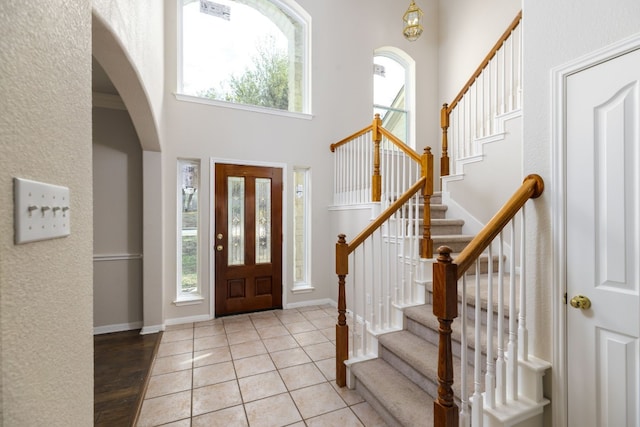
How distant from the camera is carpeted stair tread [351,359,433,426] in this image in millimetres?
1761

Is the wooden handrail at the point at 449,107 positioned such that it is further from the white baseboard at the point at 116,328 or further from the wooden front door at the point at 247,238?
the white baseboard at the point at 116,328

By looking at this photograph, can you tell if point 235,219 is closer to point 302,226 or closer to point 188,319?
point 302,226

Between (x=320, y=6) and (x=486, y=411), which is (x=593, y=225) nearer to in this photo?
(x=486, y=411)

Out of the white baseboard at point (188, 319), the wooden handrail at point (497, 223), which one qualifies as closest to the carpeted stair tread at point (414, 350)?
the wooden handrail at point (497, 223)

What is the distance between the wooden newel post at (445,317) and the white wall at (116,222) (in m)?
3.43

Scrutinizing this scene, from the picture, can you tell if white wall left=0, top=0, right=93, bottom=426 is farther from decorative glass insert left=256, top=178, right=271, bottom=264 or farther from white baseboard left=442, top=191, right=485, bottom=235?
white baseboard left=442, top=191, right=485, bottom=235

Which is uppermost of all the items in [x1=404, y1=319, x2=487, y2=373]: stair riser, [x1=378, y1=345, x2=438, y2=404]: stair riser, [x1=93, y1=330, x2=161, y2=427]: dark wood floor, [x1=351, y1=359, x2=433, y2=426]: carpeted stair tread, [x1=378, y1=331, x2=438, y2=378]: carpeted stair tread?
[x1=404, y1=319, x2=487, y2=373]: stair riser

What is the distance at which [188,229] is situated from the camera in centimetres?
385

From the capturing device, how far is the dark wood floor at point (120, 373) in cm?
206

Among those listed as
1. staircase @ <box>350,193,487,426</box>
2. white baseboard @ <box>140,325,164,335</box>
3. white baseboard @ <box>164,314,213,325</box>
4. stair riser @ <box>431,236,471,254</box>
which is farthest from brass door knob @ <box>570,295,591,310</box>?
white baseboard @ <box>140,325,164,335</box>

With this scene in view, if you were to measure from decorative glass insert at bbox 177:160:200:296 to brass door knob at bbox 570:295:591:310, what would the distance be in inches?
145

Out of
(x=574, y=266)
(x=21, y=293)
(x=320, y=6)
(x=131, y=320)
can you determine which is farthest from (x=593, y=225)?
(x=320, y=6)

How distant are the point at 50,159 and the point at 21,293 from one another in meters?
0.34

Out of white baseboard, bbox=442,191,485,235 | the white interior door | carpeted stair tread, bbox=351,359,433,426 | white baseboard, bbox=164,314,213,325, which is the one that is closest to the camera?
the white interior door
